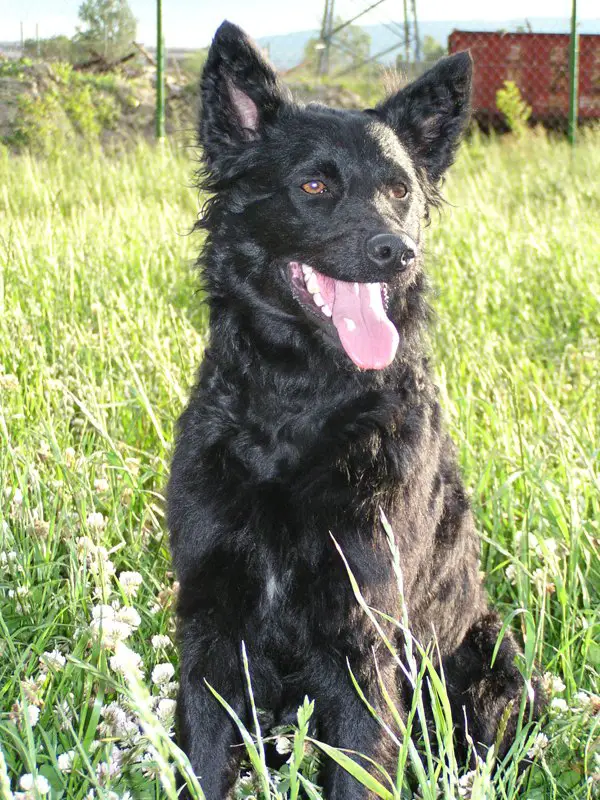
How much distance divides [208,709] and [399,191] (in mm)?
1523

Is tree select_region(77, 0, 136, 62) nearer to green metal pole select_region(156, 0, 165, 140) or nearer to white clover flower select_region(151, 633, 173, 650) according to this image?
green metal pole select_region(156, 0, 165, 140)

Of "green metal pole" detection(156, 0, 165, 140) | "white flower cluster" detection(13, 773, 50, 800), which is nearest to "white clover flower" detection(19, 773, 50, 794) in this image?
"white flower cluster" detection(13, 773, 50, 800)

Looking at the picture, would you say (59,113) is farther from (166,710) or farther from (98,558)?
(166,710)

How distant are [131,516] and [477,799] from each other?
1.72 meters

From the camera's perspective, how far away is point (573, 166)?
9.30 m

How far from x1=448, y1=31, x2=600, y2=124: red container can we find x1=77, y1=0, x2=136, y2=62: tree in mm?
5651

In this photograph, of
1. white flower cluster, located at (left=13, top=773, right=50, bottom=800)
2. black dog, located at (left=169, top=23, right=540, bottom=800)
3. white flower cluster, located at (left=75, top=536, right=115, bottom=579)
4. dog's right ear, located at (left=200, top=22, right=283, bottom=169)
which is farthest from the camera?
dog's right ear, located at (left=200, top=22, right=283, bottom=169)

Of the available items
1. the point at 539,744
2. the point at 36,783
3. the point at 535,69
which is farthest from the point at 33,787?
the point at 535,69

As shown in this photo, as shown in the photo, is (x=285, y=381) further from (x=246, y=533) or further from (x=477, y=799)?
(x=477, y=799)

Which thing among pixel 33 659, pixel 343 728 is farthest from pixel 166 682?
pixel 343 728

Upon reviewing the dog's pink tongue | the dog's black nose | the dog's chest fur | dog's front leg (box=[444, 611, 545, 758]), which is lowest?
dog's front leg (box=[444, 611, 545, 758])

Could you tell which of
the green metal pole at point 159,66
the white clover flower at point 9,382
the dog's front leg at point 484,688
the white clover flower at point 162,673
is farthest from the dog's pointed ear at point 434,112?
the green metal pole at point 159,66

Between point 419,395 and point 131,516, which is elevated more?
point 419,395

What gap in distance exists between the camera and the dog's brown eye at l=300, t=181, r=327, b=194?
2.37 meters
